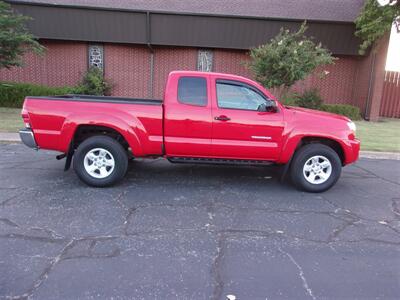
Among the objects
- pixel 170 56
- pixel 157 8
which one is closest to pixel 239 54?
pixel 170 56

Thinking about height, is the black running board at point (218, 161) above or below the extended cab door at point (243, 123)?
below

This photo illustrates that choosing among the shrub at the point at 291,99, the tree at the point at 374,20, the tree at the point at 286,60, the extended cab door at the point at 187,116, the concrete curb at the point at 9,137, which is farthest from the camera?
the shrub at the point at 291,99

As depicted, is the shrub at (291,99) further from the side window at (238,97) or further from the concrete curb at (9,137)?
the concrete curb at (9,137)

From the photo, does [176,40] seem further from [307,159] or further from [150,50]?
[307,159]

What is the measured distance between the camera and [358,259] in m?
3.25

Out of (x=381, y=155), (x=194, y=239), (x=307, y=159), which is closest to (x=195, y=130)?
(x=307, y=159)

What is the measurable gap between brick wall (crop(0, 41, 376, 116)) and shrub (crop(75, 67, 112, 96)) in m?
0.65

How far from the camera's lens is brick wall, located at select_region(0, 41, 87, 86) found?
18312 millimetres

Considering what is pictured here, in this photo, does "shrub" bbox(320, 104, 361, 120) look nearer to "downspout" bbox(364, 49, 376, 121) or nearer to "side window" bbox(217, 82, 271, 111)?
"downspout" bbox(364, 49, 376, 121)

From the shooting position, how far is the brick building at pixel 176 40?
648 inches

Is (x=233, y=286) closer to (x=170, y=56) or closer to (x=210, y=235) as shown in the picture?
(x=210, y=235)

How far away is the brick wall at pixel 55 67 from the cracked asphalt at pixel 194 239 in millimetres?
14265

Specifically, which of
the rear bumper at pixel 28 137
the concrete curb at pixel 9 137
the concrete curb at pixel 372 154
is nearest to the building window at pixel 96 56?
the concrete curb at pixel 9 137

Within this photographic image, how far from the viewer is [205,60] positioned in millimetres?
18578
